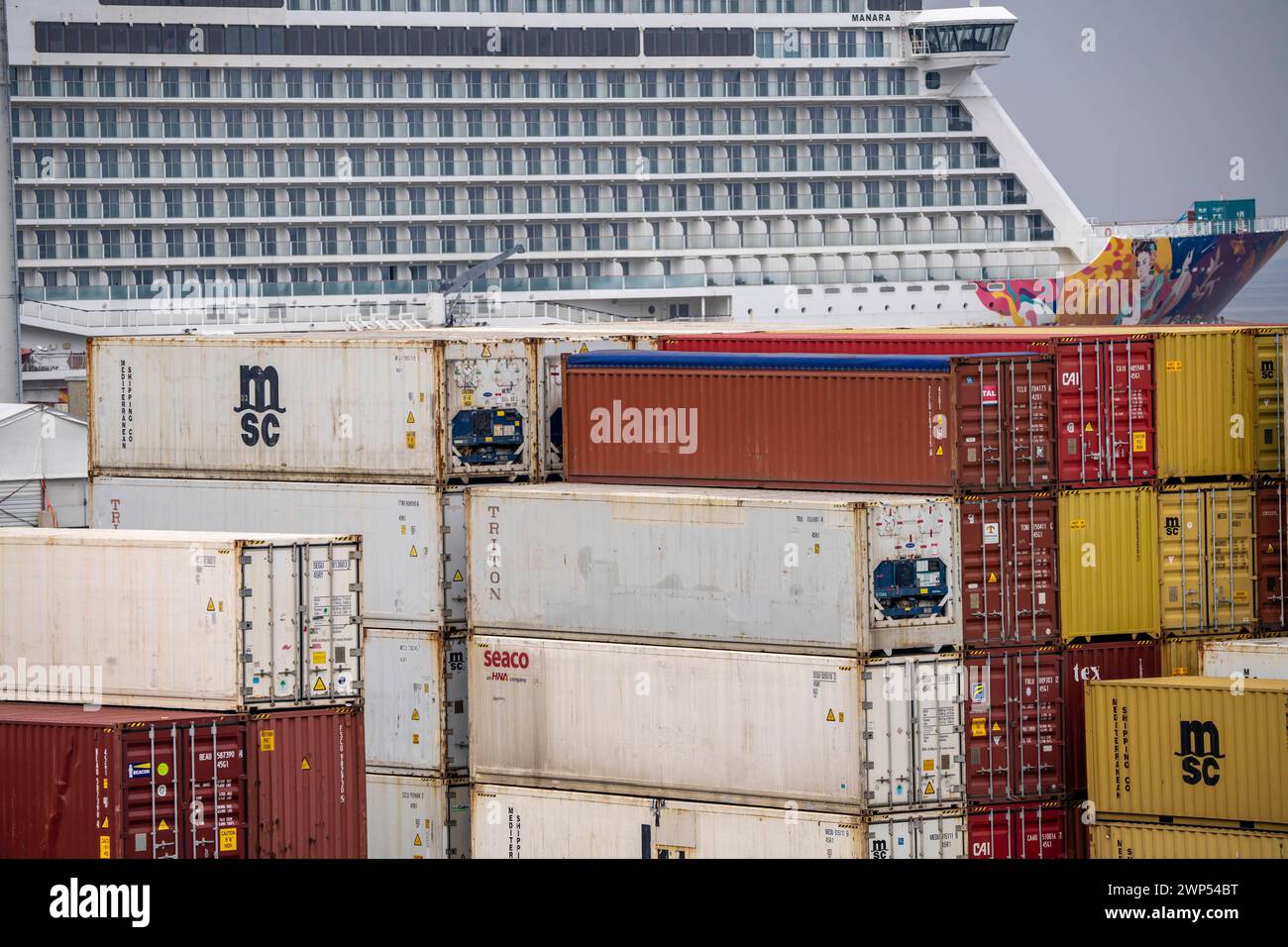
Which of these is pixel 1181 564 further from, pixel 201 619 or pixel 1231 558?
pixel 201 619

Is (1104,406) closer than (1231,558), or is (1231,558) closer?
(1104,406)

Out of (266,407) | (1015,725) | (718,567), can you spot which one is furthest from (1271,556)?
(266,407)

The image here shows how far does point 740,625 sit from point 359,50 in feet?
149

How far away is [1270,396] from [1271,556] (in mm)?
1827

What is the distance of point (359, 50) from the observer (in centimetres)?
6259

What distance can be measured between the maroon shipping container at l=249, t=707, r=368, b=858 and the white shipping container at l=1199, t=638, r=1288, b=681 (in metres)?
8.71

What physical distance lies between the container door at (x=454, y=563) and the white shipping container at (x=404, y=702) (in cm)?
35

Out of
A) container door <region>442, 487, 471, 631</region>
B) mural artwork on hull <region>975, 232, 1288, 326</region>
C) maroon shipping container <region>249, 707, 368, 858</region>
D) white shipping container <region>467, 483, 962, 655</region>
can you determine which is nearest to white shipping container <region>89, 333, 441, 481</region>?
container door <region>442, 487, 471, 631</region>

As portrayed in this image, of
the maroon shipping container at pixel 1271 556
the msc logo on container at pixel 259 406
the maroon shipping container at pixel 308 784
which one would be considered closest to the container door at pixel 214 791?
the maroon shipping container at pixel 308 784

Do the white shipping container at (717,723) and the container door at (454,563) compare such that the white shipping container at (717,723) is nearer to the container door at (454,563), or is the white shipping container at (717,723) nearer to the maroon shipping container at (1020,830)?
the maroon shipping container at (1020,830)

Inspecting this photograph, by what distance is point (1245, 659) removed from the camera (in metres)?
20.7

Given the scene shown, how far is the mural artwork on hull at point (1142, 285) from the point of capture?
219ft

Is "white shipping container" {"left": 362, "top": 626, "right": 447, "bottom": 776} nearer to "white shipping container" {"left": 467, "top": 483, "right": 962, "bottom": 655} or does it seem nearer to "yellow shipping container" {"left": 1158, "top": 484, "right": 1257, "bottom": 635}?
"white shipping container" {"left": 467, "top": 483, "right": 962, "bottom": 655}
